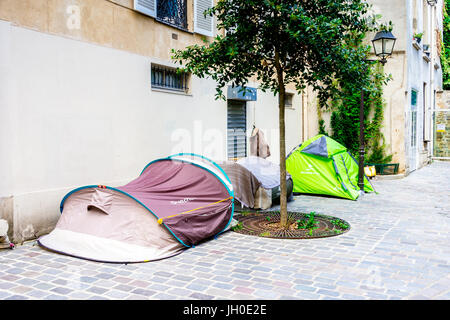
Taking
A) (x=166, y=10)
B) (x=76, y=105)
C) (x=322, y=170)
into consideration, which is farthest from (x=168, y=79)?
→ (x=322, y=170)

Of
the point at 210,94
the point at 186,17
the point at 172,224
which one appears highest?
the point at 186,17

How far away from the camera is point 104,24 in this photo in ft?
24.6

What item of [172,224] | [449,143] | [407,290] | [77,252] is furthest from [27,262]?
[449,143]

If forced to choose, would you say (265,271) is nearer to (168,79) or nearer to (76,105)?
(76,105)

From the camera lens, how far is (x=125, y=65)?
7934 millimetres

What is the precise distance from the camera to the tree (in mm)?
6277

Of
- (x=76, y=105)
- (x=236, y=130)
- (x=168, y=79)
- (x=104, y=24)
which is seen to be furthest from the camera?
(x=236, y=130)

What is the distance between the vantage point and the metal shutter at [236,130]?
11.3 meters

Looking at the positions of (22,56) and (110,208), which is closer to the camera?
(110,208)

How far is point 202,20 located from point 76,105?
13.7 feet

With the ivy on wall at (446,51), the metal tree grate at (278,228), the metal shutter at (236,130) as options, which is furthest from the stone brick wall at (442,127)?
the metal tree grate at (278,228)
